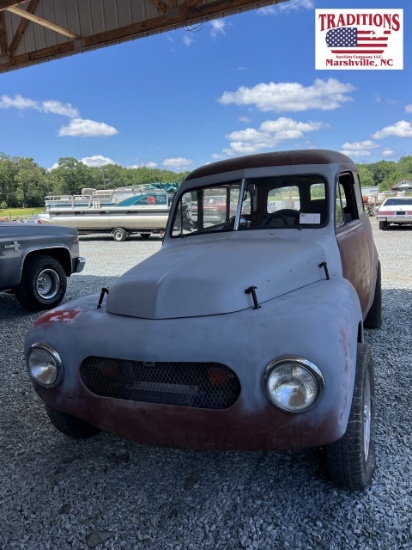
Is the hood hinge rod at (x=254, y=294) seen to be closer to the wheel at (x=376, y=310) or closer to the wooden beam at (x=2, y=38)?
the wheel at (x=376, y=310)

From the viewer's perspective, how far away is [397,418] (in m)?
2.99

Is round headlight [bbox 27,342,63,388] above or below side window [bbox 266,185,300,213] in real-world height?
below

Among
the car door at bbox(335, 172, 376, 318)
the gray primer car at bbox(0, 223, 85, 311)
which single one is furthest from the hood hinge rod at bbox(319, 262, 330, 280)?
the gray primer car at bbox(0, 223, 85, 311)

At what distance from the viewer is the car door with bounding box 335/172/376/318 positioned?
3283 millimetres

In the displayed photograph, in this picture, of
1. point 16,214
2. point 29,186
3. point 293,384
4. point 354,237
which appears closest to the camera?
point 293,384

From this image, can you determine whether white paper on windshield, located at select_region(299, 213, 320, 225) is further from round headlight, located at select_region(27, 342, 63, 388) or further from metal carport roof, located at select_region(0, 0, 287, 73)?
metal carport roof, located at select_region(0, 0, 287, 73)

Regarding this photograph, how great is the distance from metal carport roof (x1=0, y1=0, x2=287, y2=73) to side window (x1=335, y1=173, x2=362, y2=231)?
414 centimetres

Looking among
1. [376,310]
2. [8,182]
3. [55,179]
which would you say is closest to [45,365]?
[376,310]

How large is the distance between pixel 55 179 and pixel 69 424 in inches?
2841

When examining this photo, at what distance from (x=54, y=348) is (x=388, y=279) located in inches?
286

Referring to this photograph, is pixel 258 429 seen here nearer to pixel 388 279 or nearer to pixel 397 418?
pixel 397 418

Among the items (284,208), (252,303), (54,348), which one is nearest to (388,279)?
(284,208)

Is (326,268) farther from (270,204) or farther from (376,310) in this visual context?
(376,310)

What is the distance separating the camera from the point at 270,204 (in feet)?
11.3
